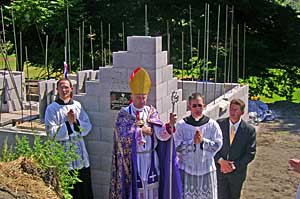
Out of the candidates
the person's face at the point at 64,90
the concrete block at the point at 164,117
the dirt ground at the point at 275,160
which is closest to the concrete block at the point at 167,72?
the concrete block at the point at 164,117

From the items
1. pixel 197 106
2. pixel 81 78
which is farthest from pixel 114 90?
pixel 81 78

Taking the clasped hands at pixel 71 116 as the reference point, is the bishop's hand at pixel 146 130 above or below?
below

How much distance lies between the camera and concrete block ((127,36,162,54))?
18.0 ft

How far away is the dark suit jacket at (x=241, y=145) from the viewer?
5.31 m

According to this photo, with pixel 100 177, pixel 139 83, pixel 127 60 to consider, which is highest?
pixel 127 60

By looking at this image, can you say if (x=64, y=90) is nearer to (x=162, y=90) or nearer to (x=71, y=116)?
(x=71, y=116)

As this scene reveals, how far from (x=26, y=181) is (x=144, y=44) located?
2928 millimetres

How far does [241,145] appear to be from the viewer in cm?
534

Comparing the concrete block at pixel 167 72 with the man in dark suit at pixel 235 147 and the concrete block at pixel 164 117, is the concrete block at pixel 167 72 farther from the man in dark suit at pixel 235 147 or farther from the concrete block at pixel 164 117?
the man in dark suit at pixel 235 147

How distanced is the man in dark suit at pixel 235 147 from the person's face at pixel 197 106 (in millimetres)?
441

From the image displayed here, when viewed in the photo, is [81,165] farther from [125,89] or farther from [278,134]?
[278,134]

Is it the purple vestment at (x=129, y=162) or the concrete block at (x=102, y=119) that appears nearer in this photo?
the purple vestment at (x=129, y=162)

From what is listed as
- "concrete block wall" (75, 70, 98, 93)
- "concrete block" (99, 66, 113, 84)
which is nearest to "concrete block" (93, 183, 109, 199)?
"concrete block" (99, 66, 113, 84)

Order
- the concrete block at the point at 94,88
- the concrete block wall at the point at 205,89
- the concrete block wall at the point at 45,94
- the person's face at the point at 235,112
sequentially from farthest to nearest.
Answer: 1. the concrete block wall at the point at 205,89
2. the concrete block wall at the point at 45,94
3. the concrete block at the point at 94,88
4. the person's face at the point at 235,112
